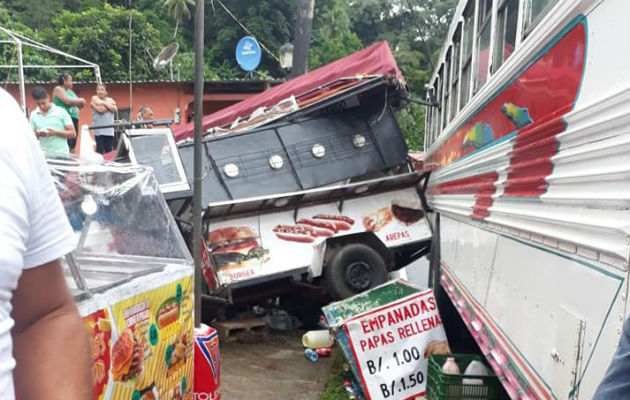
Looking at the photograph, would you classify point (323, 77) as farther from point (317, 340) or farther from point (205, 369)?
point (205, 369)

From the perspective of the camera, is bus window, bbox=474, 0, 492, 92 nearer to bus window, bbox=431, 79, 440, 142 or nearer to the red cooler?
the red cooler

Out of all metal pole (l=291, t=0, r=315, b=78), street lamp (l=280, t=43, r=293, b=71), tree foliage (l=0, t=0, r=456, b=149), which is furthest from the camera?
tree foliage (l=0, t=0, r=456, b=149)

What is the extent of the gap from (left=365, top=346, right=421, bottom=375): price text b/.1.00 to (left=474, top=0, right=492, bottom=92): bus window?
2084 millimetres

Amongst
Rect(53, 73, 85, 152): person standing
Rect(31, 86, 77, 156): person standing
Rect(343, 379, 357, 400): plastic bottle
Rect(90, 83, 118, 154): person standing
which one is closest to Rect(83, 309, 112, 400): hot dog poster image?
Rect(343, 379, 357, 400): plastic bottle

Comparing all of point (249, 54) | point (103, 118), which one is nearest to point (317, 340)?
point (103, 118)

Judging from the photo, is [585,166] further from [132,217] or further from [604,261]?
[132,217]

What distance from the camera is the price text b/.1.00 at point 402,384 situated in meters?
4.94

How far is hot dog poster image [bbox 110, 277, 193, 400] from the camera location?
2746 millimetres

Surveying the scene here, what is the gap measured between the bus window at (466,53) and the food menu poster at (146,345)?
2977 millimetres

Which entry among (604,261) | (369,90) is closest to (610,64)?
(604,261)

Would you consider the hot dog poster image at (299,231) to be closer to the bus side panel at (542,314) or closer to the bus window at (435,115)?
the bus window at (435,115)

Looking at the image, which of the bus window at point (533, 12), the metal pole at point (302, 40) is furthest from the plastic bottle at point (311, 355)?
the metal pole at point (302, 40)

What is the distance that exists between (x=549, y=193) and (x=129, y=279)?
6.22 feet

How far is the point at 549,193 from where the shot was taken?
2.53m
